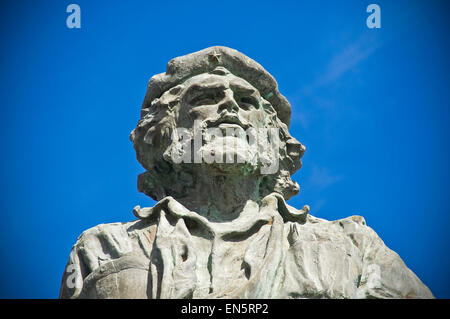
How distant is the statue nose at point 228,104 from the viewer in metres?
12.6

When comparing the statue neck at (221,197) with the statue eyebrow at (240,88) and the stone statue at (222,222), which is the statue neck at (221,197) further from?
the statue eyebrow at (240,88)

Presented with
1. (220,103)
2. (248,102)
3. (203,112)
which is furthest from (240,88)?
(203,112)

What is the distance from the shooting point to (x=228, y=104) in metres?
12.6

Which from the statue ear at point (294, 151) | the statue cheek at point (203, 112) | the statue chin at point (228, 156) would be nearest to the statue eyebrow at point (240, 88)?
the statue cheek at point (203, 112)

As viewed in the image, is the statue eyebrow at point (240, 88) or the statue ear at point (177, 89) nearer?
the statue eyebrow at point (240, 88)

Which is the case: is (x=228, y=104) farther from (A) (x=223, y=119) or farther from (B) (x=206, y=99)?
(B) (x=206, y=99)

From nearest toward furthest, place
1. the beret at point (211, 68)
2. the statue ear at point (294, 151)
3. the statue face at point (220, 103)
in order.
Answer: the statue face at point (220, 103) < the beret at point (211, 68) < the statue ear at point (294, 151)

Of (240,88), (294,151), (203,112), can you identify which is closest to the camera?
(203,112)

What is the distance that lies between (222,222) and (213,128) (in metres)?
1.18

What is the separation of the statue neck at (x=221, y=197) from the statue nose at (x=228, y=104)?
2.81 ft

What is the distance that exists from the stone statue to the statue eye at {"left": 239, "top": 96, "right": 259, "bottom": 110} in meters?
0.01

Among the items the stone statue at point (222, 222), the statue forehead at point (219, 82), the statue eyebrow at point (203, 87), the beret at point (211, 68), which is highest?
the beret at point (211, 68)

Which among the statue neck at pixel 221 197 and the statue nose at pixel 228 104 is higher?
the statue nose at pixel 228 104

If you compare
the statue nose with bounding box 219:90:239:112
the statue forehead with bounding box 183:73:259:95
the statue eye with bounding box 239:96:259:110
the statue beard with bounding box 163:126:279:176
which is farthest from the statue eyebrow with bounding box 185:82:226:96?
the statue beard with bounding box 163:126:279:176
